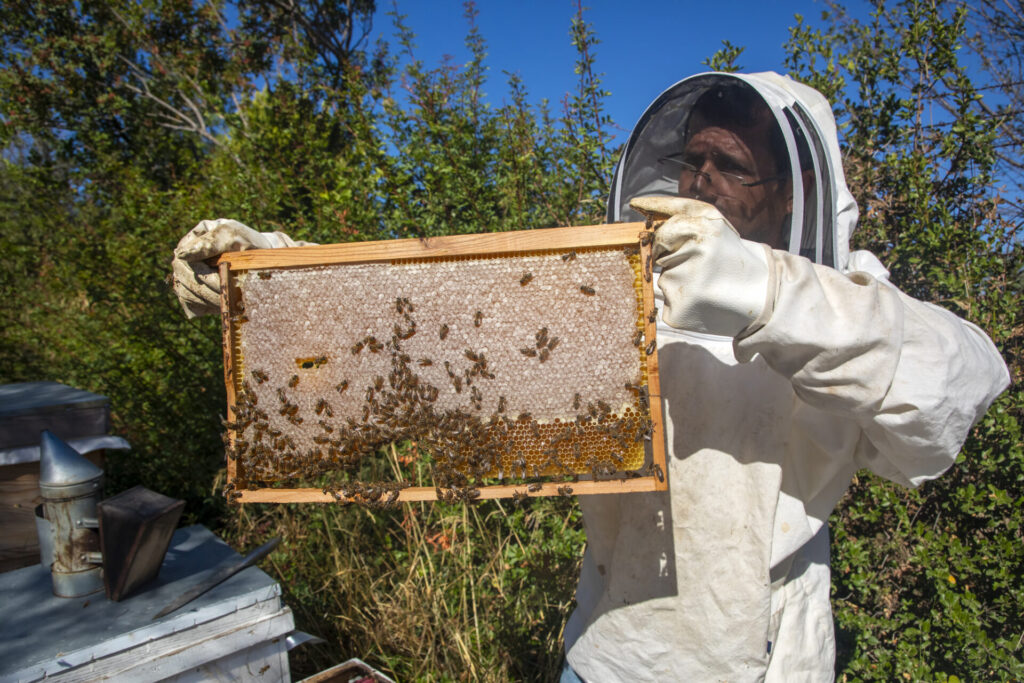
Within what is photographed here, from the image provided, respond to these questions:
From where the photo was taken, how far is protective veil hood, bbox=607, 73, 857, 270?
85.2 inches

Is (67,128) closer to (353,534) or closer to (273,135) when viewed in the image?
(273,135)

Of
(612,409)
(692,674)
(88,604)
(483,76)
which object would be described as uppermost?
(483,76)

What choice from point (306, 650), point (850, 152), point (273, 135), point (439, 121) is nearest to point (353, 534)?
point (306, 650)

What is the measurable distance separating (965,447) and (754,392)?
2024mm

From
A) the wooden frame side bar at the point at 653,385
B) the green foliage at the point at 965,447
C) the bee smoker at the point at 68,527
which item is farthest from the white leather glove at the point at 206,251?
the green foliage at the point at 965,447

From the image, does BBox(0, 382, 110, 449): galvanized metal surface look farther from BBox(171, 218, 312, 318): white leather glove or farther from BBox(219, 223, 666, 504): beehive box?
BBox(219, 223, 666, 504): beehive box

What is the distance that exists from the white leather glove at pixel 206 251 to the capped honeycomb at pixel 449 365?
0.39 feet

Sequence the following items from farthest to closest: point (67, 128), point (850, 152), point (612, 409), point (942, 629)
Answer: point (67, 128) < point (850, 152) < point (942, 629) < point (612, 409)

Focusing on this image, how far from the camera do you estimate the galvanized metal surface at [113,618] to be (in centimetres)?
191

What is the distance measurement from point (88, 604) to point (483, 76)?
398 centimetres

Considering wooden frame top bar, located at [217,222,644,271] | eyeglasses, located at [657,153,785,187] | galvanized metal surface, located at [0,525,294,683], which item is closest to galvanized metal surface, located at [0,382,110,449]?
galvanized metal surface, located at [0,525,294,683]

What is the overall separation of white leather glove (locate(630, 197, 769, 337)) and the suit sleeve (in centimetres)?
4

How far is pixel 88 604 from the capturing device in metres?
2.27

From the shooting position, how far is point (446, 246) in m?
1.94
